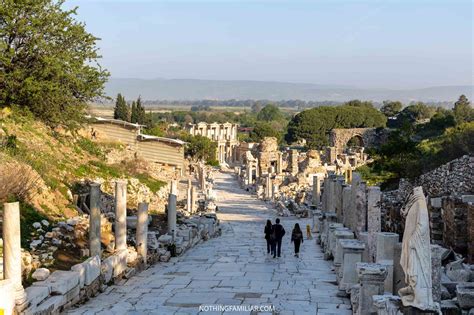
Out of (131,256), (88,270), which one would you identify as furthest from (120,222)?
(88,270)

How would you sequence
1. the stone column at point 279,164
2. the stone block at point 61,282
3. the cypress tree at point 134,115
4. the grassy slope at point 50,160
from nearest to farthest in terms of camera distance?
the stone block at point 61,282 < the grassy slope at point 50,160 < the stone column at point 279,164 < the cypress tree at point 134,115

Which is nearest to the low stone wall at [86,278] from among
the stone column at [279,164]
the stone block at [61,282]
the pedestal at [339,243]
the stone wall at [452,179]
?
the stone block at [61,282]

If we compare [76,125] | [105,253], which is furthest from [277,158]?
[105,253]

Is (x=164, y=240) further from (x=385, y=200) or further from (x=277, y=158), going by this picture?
(x=277, y=158)

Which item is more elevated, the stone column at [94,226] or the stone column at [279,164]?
the stone column at [94,226]

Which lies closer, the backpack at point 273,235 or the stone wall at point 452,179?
the backpack at point 273,235

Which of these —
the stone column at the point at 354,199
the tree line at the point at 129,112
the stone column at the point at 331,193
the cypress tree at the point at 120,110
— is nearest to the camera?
the stone column at the point at 354,199

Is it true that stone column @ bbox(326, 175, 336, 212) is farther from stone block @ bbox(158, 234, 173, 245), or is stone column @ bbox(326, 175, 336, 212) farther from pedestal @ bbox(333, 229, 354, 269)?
pedestal @ bbox(333, 229, 354, 269)

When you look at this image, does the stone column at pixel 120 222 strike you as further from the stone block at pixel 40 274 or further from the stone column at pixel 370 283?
the stone column at pixel 370 283

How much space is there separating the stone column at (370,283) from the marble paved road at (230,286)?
1.28 metres

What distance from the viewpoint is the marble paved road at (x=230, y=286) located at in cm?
1146

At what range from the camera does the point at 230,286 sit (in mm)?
13344

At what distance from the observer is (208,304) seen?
11.6 meters

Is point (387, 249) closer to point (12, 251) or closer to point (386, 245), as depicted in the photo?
point (386, 245)
